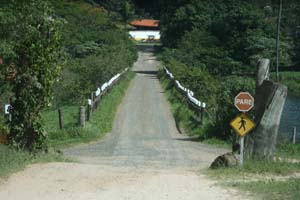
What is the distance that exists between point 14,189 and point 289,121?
102 feet

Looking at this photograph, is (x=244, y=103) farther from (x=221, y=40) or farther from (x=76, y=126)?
(x=221, y=40)

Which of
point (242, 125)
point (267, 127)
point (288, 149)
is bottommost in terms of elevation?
point (288, 149)

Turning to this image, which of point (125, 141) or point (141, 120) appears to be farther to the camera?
point (141, 120)

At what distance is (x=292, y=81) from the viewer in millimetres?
69312

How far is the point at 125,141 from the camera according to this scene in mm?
26672

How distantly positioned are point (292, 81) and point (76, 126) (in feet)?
150

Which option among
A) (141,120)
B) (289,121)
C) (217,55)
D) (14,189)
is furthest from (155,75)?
(14,189)

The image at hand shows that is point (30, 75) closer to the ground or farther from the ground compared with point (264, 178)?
farther from the ground

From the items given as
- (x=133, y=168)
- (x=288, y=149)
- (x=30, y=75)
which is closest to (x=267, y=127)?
(x=133, y=168)

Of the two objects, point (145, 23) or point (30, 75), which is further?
point (145, 23)

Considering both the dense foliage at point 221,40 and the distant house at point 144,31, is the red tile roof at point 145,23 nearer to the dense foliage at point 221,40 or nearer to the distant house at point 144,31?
the distant house at point 144,31

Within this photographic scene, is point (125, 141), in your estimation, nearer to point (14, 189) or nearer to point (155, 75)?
point (14, 189)

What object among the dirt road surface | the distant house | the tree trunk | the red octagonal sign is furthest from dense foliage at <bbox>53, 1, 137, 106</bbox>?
the distant house

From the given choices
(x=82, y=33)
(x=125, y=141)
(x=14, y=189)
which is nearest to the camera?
(x=14, y=189)
